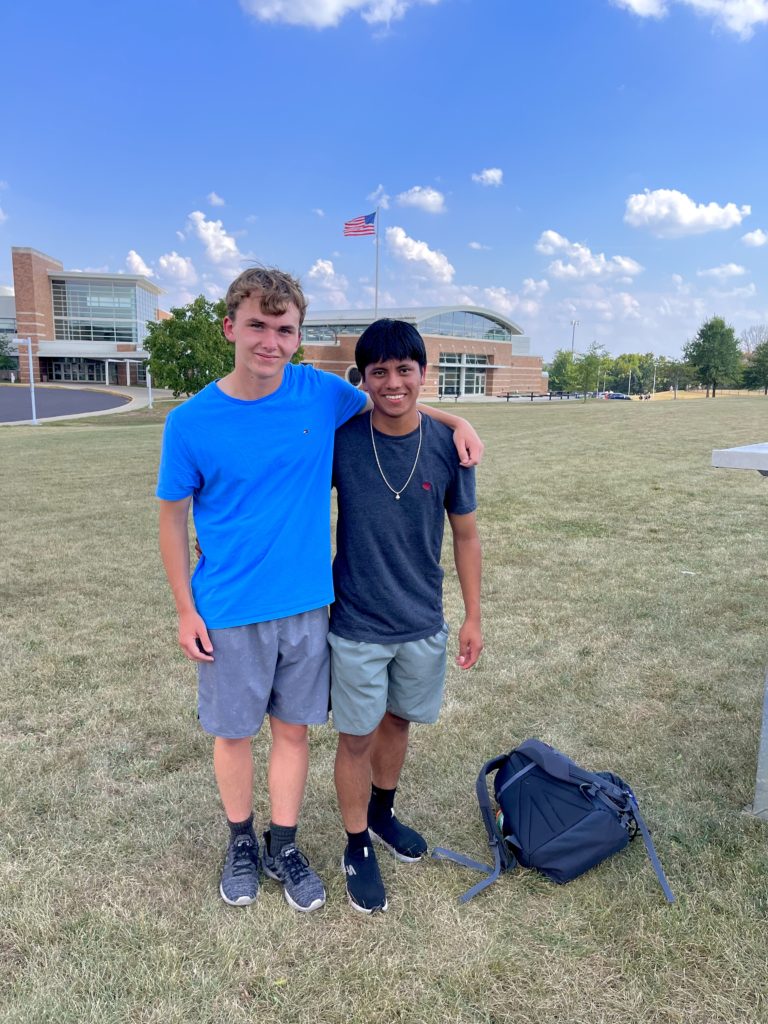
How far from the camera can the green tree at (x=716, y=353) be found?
68.0 m

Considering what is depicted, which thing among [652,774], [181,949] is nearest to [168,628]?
[181,949]

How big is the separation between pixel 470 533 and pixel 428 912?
1245 mm

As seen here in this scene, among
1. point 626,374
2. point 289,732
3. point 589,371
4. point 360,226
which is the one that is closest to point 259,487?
point 289,732

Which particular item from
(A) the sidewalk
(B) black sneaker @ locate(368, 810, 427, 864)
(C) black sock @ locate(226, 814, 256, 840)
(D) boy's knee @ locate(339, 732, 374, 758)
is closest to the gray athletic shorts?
(D) boy's knee @ locate(339, 732, 374, 758)

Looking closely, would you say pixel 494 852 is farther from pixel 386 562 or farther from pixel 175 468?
pixel 175 468

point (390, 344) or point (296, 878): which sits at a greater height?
Answer: point (390, 344)

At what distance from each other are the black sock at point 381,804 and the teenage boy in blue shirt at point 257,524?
0.37m

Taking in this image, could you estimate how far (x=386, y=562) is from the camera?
7.02 feet

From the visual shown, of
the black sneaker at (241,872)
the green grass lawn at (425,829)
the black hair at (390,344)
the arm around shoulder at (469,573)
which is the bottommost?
the green grass lawn at (425,829)

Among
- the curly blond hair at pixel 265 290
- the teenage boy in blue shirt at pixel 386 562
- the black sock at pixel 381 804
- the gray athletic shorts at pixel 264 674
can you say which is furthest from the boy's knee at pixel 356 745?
the curly blond hair at pixel 265 290

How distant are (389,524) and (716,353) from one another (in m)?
75.7

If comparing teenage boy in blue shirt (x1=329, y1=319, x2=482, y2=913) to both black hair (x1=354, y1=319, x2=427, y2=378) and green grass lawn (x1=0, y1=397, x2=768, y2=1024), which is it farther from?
green grass lawn (x1=0, y1=397, x2=768, y2=1024)

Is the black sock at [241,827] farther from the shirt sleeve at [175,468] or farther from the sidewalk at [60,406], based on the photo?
the sidewalk at [60,406]

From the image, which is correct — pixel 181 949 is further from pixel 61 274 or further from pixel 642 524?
pixel 61 274
